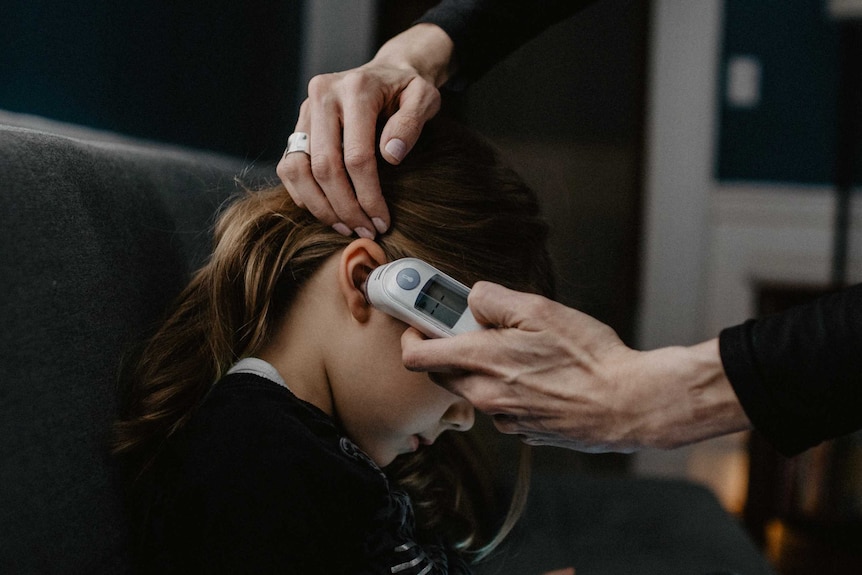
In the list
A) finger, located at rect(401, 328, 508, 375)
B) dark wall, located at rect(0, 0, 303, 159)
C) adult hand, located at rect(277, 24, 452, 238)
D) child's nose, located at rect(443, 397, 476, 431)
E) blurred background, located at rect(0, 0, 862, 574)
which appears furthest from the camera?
blurred background, located at rect(0, 0, 862, 574)

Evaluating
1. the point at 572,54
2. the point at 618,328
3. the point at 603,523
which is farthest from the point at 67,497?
the point at 572,54

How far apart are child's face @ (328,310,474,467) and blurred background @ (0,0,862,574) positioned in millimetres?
1080

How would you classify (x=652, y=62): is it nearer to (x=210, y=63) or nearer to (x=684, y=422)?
(x=210, y=63)

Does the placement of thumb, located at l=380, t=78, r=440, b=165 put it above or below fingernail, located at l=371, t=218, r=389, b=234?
above

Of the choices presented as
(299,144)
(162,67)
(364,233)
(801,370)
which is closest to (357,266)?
(364,233)

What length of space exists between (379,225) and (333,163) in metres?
0.08

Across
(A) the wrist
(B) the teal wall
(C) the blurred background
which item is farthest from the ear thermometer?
(B) the teal wall

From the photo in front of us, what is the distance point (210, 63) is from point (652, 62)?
5.28 feet

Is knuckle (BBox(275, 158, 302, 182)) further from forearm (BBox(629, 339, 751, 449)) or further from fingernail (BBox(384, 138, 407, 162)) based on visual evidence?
forearm (BBox(629, 339, 751, 449))

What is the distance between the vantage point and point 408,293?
63 cm

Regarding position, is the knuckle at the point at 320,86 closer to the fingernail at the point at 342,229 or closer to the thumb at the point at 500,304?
the fingernail at the point at 342,229

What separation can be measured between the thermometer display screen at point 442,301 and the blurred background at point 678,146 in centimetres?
119

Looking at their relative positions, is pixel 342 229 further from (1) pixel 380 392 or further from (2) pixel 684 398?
(2) pixel 684 398

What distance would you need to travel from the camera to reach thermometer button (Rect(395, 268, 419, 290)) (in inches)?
24.9
